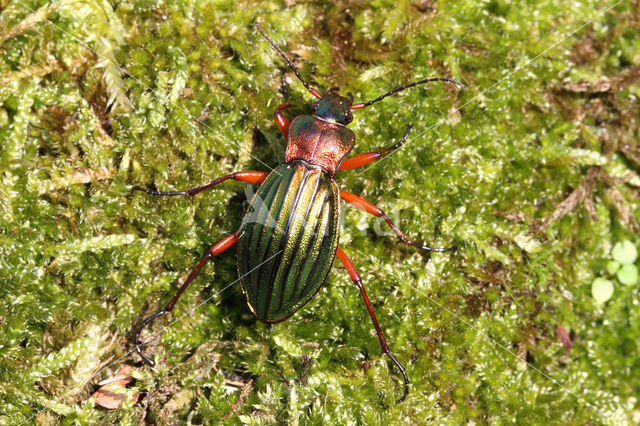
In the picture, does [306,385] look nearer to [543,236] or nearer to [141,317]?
[141,317]

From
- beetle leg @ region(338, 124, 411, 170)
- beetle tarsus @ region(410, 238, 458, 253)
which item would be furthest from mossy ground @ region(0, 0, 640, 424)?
beetle leg @ region(338, 124, 411, 170)

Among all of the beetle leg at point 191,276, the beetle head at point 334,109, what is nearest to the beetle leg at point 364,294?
the beetle leg at point 191,276

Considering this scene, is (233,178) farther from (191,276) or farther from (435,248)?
(435,248)

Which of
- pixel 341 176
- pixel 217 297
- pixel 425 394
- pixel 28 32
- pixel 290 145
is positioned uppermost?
pixel 28 32

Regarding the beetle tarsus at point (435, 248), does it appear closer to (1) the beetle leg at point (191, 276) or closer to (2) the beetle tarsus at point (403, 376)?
(2) the beetle tarsus at point (403, 376)

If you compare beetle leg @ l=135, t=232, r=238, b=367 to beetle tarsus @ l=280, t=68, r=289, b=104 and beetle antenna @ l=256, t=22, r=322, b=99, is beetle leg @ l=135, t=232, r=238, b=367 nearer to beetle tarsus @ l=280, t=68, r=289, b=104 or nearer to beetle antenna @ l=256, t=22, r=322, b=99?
beetle tarsus @ l=280, t=68, r=289, b=104

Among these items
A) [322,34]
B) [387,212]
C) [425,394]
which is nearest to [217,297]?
[387,212]
